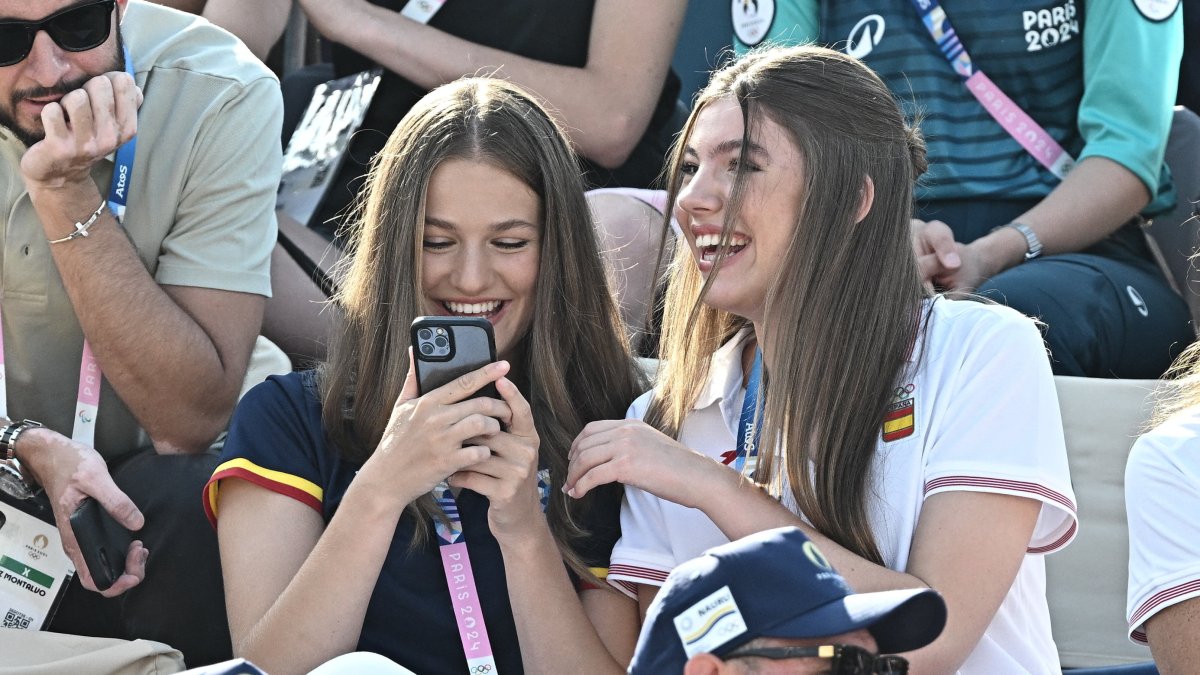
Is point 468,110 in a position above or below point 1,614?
above

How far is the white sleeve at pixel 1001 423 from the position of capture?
2.20 m

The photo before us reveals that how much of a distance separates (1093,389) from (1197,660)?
116cm

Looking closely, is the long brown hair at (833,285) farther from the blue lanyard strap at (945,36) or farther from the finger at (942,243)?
the blue lanyard strap at (945,36)

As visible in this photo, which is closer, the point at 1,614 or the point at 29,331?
the point at 1,614

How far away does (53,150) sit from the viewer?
2.80 meters

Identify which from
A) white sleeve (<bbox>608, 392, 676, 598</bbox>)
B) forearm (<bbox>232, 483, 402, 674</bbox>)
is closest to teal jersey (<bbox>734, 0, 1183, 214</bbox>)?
white sleeve (<bbox>608, 392, 676, 598</bbox>)

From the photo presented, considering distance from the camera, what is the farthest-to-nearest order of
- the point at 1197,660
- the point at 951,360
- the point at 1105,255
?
the point at 1105,255
the point at 951,360
the point at 1197,660

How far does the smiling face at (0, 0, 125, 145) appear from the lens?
112 inches

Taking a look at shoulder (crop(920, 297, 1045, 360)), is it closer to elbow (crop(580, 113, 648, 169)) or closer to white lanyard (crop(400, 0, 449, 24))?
elbow (crop(580, 113, 648, 169))

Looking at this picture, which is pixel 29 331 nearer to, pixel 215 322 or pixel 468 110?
pixel 215 322

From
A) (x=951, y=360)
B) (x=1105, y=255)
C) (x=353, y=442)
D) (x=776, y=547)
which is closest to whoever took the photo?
(x=776, y=547)

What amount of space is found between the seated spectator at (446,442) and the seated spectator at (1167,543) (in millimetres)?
860

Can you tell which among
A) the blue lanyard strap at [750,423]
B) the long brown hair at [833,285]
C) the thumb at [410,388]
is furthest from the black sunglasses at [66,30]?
the blue lanyard strap at [750,423]

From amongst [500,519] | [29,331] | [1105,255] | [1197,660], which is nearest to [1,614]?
[29,331]
